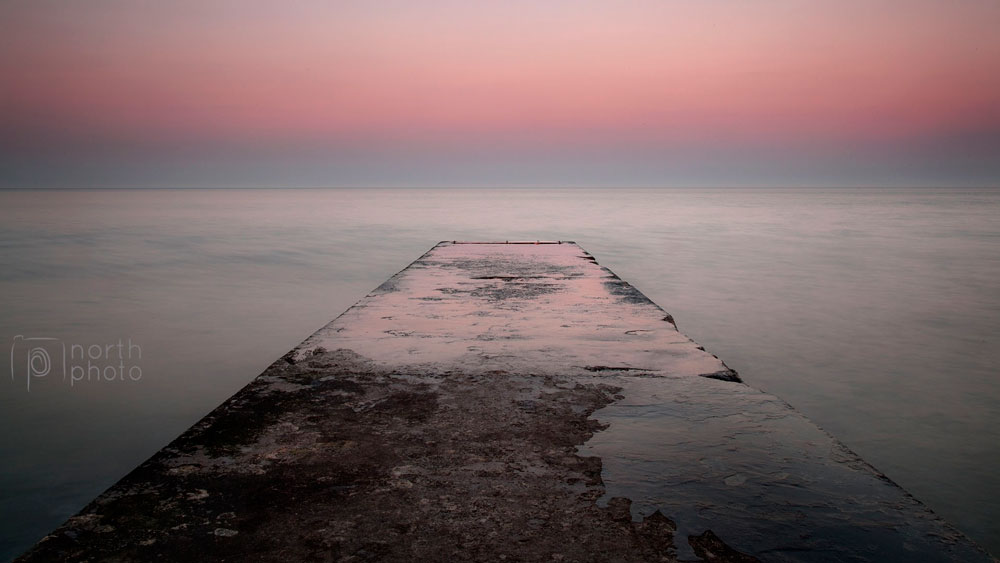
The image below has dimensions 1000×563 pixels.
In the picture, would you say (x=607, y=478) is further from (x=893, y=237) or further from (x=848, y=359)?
(x=893, y=237)

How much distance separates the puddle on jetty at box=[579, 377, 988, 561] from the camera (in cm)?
151

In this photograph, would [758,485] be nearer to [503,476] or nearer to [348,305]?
[503,476]

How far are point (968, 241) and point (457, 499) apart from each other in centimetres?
2024

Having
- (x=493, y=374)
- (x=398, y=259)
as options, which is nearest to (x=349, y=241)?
(x=398, y=259)

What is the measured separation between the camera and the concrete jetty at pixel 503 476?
1479 millimetres

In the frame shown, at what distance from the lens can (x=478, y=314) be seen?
445 cm
